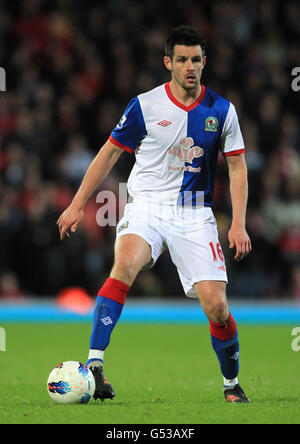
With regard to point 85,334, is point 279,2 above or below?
above

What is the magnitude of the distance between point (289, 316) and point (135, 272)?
696 cm

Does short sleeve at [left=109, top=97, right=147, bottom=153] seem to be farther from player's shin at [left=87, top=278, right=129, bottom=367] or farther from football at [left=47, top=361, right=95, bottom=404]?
football at [left=47, top=361, right=95, bottom=404]

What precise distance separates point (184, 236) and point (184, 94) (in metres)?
0.95

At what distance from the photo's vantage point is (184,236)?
5.58m

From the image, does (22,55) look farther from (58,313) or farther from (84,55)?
(58,313)

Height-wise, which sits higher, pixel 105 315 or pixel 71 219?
pixel 71 219

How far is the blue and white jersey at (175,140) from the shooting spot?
569cm

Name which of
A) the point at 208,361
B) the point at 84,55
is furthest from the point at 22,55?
the point at 208,361

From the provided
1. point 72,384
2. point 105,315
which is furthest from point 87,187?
point 72,384

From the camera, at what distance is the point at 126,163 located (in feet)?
41.7

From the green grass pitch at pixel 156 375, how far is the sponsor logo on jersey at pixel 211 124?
1.76m

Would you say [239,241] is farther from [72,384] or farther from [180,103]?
[72,384]

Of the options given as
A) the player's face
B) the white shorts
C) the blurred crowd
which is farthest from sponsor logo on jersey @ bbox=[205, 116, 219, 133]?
the blurred crowd

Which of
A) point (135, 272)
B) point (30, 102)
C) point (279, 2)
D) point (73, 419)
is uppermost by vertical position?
point (279, 2)
